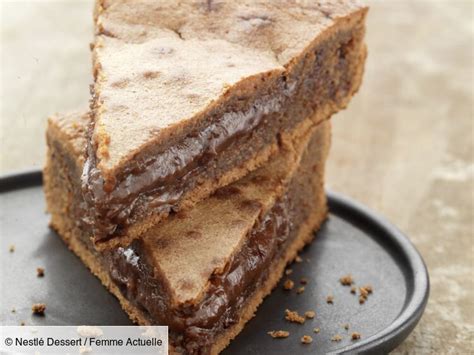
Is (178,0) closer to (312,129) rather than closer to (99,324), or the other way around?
(312,129)

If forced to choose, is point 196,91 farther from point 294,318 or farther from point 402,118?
point 402,118

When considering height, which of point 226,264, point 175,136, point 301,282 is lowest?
point 301,282

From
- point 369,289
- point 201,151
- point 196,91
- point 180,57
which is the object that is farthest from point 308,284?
point 180,57

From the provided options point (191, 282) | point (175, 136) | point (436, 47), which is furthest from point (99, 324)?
point (436, 47)

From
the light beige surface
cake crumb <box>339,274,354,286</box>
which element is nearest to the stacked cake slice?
cake crumb <box>339,274,354,286</box>

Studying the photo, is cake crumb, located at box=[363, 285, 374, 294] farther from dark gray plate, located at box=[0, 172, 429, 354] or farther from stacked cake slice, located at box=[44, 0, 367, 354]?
stacked cake slice, located at box=[44, 0, 367, 354]

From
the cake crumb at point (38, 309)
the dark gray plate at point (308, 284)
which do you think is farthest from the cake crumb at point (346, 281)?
the cake crumb at point (38, 309)
